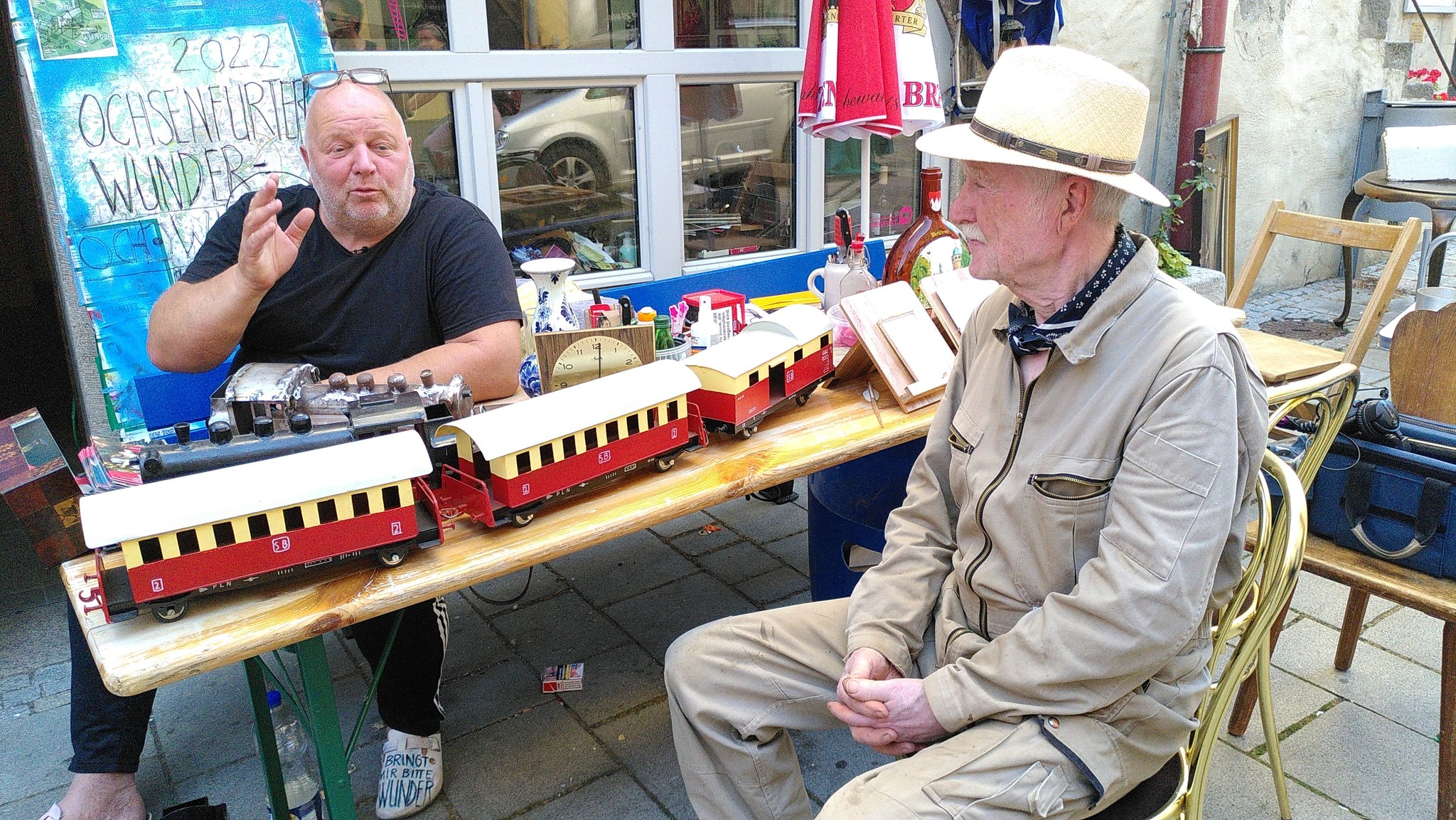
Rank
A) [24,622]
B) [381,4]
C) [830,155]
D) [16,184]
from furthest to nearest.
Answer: [16,184], [830,155], [381,4], [24,622]

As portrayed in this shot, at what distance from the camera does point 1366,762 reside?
2660 mm

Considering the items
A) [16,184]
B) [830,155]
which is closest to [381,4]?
[830,155]

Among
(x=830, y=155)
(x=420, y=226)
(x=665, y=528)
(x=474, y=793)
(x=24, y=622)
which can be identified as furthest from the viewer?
(x=830, y=155)

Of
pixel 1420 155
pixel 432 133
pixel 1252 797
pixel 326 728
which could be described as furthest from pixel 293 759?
pixel 1420 155

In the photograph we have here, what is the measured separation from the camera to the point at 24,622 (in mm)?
3543

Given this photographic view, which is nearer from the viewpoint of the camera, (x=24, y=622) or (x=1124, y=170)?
(x=1124, y=170)

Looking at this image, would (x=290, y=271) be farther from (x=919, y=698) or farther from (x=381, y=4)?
(x=919, y=698)

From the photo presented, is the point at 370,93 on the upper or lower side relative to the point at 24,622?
upper

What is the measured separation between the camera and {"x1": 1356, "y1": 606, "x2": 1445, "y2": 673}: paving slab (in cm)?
312

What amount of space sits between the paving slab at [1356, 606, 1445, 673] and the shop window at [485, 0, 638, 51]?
11.7ft

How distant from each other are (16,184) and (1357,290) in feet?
32.3

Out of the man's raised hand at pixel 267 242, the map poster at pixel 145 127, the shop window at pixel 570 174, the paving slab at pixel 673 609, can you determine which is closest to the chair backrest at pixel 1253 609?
the paving slab at pixel 673 609

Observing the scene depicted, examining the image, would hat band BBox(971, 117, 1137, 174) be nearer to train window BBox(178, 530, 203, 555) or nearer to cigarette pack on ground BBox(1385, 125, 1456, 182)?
train window BBox(178, 530, 203, 555)

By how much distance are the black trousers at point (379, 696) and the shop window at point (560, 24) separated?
2.48m
